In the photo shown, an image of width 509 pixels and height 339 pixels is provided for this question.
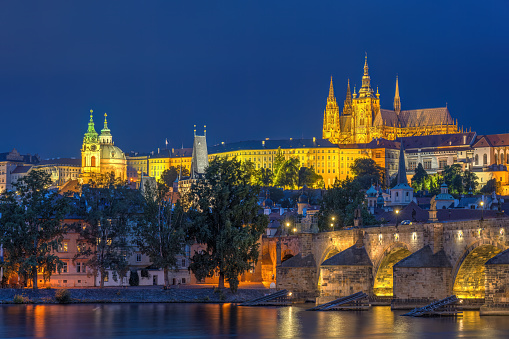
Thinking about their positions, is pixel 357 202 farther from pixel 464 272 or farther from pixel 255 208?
pixel 464 272

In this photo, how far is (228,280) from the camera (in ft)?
256

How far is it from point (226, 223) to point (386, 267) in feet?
45.2

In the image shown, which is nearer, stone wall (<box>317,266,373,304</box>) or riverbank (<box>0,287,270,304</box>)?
stone wall (<box>317,266,373,304</box>)

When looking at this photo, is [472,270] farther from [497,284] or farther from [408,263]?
[497,284]

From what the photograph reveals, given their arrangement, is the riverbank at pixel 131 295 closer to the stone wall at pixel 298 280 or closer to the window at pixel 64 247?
the stone wall at pixel 298 280

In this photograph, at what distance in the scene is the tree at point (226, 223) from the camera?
7756 cm

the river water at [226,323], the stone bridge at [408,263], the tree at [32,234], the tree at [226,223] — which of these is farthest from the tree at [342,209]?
the tree at [32,234]

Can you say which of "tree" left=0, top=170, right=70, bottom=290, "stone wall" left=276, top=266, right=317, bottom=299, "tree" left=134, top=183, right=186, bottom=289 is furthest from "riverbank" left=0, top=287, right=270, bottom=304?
"stone wall" left=276, top=266, right=317, bottom=299

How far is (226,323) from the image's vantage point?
63.3m

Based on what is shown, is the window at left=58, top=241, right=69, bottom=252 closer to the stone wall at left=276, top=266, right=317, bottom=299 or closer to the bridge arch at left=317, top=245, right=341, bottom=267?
the stone wall at left=276, top=266, right=317, bottom=299

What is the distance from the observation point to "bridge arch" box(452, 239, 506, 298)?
6003 centimetres

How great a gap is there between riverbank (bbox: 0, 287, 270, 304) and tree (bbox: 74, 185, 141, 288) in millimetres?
2870

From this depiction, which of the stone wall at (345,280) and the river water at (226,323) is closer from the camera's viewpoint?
the river water at (226,323)

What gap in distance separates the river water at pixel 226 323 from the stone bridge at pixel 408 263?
2.07 m
